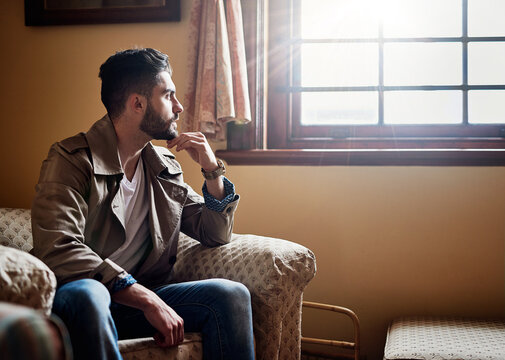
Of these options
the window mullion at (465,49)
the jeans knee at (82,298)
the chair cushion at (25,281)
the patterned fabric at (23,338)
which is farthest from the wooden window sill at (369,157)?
the patterned fabric at (23,338)

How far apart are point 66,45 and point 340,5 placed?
1312mm

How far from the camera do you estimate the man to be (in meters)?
1.38

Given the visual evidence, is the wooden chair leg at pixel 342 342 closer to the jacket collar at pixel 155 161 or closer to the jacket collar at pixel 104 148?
the jacket collar at pixel 155 161

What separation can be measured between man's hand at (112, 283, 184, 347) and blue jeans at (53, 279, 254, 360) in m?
0.07

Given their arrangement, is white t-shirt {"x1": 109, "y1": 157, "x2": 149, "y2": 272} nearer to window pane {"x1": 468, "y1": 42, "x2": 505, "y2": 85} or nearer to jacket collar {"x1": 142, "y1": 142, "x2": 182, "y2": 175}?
jacket collar {"x1": 142, "y1": 142, "x2": 182, "y2": 175}

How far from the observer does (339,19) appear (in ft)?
8.68

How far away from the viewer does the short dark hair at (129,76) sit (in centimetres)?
175

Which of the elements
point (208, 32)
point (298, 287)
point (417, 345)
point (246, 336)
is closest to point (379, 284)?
point (417, 345)

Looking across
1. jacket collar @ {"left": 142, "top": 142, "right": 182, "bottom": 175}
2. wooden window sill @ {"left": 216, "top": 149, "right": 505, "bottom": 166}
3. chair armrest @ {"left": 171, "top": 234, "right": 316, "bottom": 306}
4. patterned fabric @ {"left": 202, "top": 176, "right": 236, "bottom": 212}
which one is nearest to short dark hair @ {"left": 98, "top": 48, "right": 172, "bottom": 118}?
jacket collar @ {"left": 142, "top": 142, "right": 182, "bottom": 175}

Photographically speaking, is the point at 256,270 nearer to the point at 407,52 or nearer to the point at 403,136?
the point at 403,136

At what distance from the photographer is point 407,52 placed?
260 cm

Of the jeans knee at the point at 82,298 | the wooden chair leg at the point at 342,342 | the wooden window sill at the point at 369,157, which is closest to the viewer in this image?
the jeans knee at the point at 82,298

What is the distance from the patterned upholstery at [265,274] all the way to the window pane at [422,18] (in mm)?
1317

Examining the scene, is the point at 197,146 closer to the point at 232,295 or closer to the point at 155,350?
the point at 232,295
